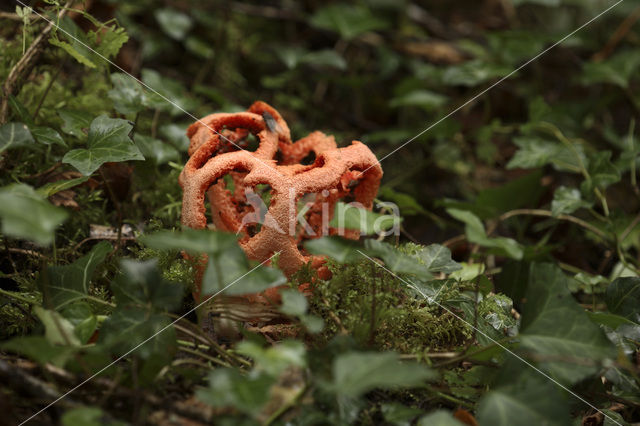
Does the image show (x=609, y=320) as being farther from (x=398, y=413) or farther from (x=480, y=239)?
(x=398, y=413)

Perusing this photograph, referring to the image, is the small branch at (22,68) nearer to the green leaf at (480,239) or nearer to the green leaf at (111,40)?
the green leaf at (111,40)

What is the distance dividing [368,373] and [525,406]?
1.34 feet

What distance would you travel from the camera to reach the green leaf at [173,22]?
3607 mm

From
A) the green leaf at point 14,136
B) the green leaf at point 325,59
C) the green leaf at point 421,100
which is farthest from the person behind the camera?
the green leaf at point 325,59

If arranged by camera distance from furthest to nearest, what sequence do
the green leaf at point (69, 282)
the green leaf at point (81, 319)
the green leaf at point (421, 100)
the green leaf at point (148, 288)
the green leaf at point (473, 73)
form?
the green leaf at point (421, 100), the green leaf at point (473, 73), the green leaf at point (69, 282), the green leaf at point (81, 319), the green leaf at point (148, 288)

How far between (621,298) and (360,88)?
278cm

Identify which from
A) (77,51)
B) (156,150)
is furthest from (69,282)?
(77,51)

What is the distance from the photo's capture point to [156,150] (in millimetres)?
2273

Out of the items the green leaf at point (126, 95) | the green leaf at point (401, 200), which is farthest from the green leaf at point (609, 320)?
the green leaf at point (126, 95)

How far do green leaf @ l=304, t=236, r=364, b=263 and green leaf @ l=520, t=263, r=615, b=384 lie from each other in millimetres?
503

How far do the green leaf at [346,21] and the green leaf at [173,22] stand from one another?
0.98 m

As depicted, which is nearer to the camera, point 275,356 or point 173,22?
point 275,356

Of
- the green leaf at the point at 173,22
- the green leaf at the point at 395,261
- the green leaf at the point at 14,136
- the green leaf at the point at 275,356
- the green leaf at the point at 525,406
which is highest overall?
the green leaf at the point at 173,22

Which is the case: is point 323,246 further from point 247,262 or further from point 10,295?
point 10,295
